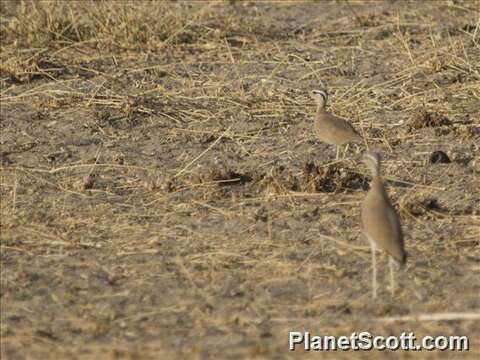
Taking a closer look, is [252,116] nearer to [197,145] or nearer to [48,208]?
[197,145]

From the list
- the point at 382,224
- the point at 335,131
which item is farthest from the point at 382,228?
the point at 335,131

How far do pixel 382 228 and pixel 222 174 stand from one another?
2.44 metres

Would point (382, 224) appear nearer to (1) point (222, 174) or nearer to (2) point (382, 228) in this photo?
(2) point (382, 228)

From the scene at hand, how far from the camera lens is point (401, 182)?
853 cm

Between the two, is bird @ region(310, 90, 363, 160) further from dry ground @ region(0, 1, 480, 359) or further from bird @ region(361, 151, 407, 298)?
bird @ region(361, 151, 407, 298)

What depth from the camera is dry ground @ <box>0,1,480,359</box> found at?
6.26 meters

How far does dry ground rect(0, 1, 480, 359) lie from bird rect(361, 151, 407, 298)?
28cm

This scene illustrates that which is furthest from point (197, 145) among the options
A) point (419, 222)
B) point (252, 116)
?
point (419, 222)

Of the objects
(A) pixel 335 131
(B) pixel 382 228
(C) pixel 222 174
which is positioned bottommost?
(B) pixel 382 228

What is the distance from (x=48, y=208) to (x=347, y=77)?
152 inches

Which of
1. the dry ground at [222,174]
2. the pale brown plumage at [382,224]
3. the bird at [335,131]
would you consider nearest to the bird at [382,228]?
the pale brown plumage at [382,224]

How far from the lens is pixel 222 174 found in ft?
27.8

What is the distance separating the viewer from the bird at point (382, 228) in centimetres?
612

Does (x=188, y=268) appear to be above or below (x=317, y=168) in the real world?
below
